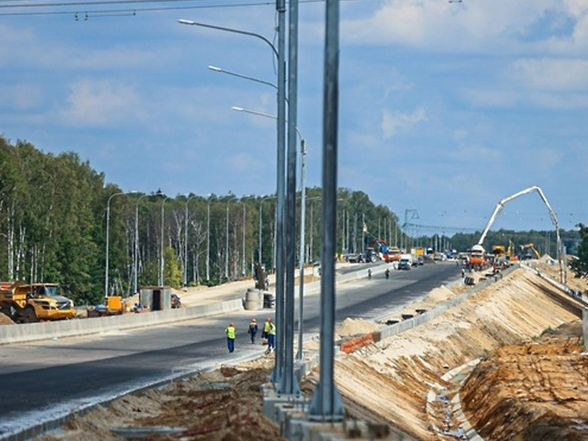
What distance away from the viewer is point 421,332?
243 ft

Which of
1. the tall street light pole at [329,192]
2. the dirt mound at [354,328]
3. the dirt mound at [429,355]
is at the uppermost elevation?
the tall street light pole at [329,192]

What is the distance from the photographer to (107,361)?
47.4m

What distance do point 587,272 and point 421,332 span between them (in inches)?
3248

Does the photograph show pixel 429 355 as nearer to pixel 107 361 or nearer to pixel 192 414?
pixel 107 361

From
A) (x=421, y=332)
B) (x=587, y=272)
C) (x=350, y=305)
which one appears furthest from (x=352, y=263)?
(x=421, y=332)

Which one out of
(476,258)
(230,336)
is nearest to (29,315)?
(230,336)

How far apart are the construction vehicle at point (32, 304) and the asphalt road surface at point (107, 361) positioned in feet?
12.2

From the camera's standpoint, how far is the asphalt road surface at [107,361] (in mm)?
30878

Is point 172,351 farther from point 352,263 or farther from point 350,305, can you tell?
point 352,263

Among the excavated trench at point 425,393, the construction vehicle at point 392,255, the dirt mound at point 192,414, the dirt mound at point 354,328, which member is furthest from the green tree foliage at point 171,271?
the dirt mound at point 192,414

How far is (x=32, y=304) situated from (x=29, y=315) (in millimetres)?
584

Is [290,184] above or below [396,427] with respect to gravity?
above

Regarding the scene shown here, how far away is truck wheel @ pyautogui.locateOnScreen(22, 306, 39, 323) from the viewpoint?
67.9 meters

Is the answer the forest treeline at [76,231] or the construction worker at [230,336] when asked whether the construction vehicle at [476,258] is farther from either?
the construction worker at [230,336]
